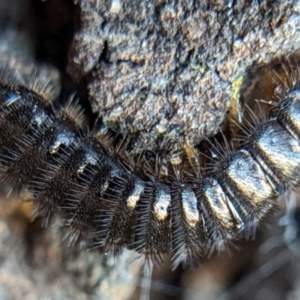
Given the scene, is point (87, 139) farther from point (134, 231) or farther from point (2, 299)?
point (2, 299)

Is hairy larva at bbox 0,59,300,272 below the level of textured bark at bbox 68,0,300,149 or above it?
below

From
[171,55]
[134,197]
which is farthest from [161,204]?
[171,55]

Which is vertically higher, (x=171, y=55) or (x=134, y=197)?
(x=171, y=55)

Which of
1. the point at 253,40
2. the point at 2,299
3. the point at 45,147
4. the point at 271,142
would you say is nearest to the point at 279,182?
the point at 271,142

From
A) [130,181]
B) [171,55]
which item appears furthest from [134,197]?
[171,55]

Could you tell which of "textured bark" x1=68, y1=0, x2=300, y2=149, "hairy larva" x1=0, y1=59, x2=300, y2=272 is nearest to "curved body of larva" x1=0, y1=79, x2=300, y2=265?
"hairy larva" x1=0, y1=59, x2=300, y2=272

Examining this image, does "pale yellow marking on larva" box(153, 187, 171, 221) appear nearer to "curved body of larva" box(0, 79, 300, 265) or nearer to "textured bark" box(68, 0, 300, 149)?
"curved body of larva" box(0, 79, 300, 265)

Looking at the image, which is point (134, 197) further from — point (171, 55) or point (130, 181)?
point (171, 55)

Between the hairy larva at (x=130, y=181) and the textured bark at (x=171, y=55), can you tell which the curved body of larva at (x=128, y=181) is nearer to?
the hairy larva at (x=130, y=181)
